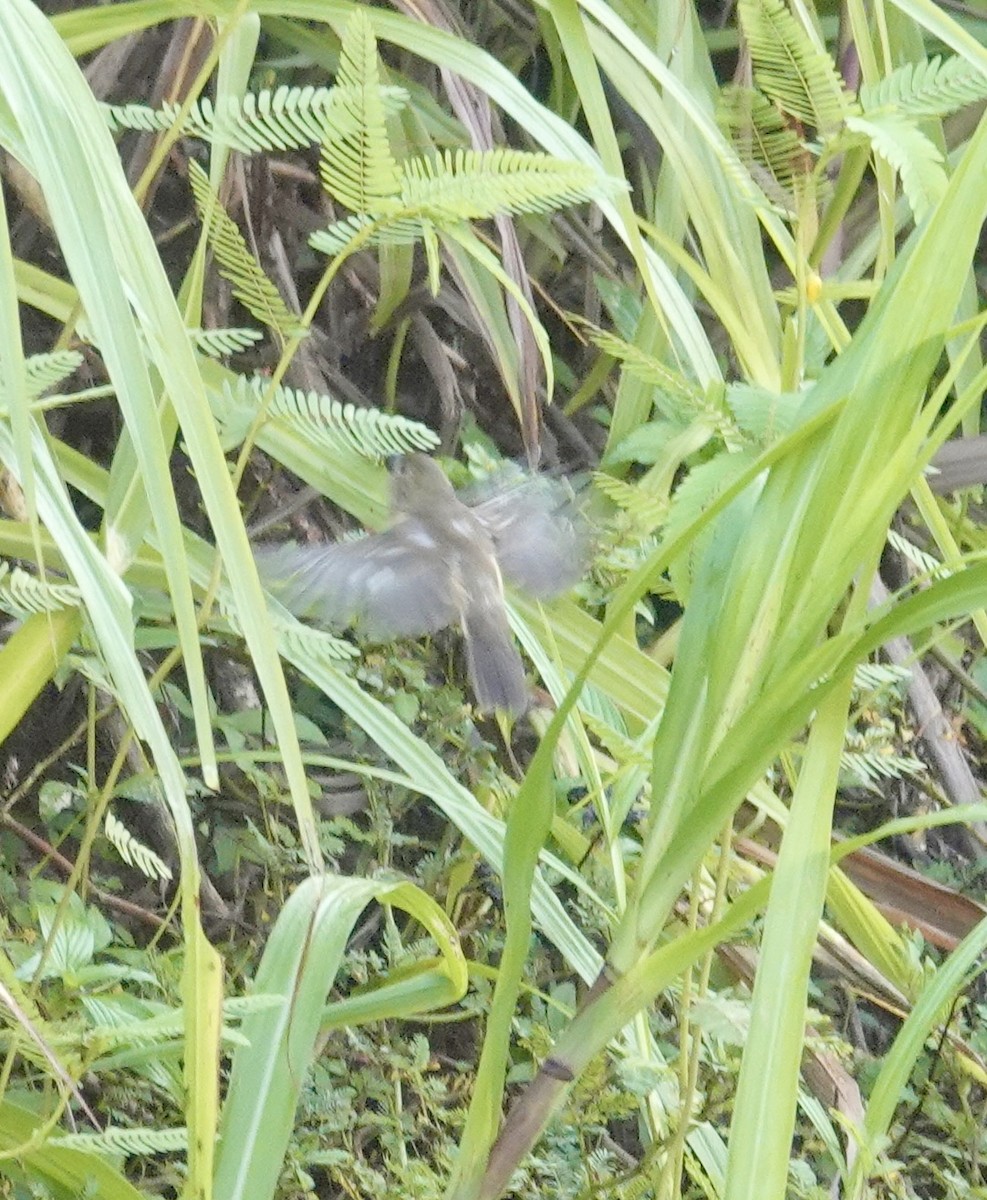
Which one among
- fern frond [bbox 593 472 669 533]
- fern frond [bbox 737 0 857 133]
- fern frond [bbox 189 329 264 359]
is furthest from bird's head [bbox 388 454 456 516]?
fern frond [bbox 737 0 857 133]

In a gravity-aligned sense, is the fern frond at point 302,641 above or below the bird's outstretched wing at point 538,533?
above

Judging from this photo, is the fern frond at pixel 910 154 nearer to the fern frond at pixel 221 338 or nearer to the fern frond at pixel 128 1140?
the fern frond at pixel 221 338

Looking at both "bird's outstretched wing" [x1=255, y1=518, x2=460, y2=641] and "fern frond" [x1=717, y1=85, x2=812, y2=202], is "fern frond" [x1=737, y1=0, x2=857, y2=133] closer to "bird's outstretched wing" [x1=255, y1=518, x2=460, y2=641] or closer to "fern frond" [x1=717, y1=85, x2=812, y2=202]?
"fern frond" [x1=717, y1=85, x2=812, y2=202]

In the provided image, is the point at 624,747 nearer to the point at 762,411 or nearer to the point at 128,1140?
the point at 762,411

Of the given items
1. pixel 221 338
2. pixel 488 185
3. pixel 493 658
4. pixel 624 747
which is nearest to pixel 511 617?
pixel 493 658

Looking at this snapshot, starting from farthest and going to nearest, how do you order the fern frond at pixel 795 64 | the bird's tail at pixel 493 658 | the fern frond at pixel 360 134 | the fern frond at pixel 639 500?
the bird's tail at pixel 493 658 → the fern frond at pixel 639 500 → the fern frond at pixel 795 64 → the fern frond at pixel 360 134

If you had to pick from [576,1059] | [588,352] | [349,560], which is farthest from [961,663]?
[576,1059]

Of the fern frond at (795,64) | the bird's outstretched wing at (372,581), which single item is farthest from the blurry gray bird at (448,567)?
the fern frond at (795,64)

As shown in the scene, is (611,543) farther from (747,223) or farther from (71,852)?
(71,852)

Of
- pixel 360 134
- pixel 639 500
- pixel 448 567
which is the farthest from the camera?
pixel 448 567
